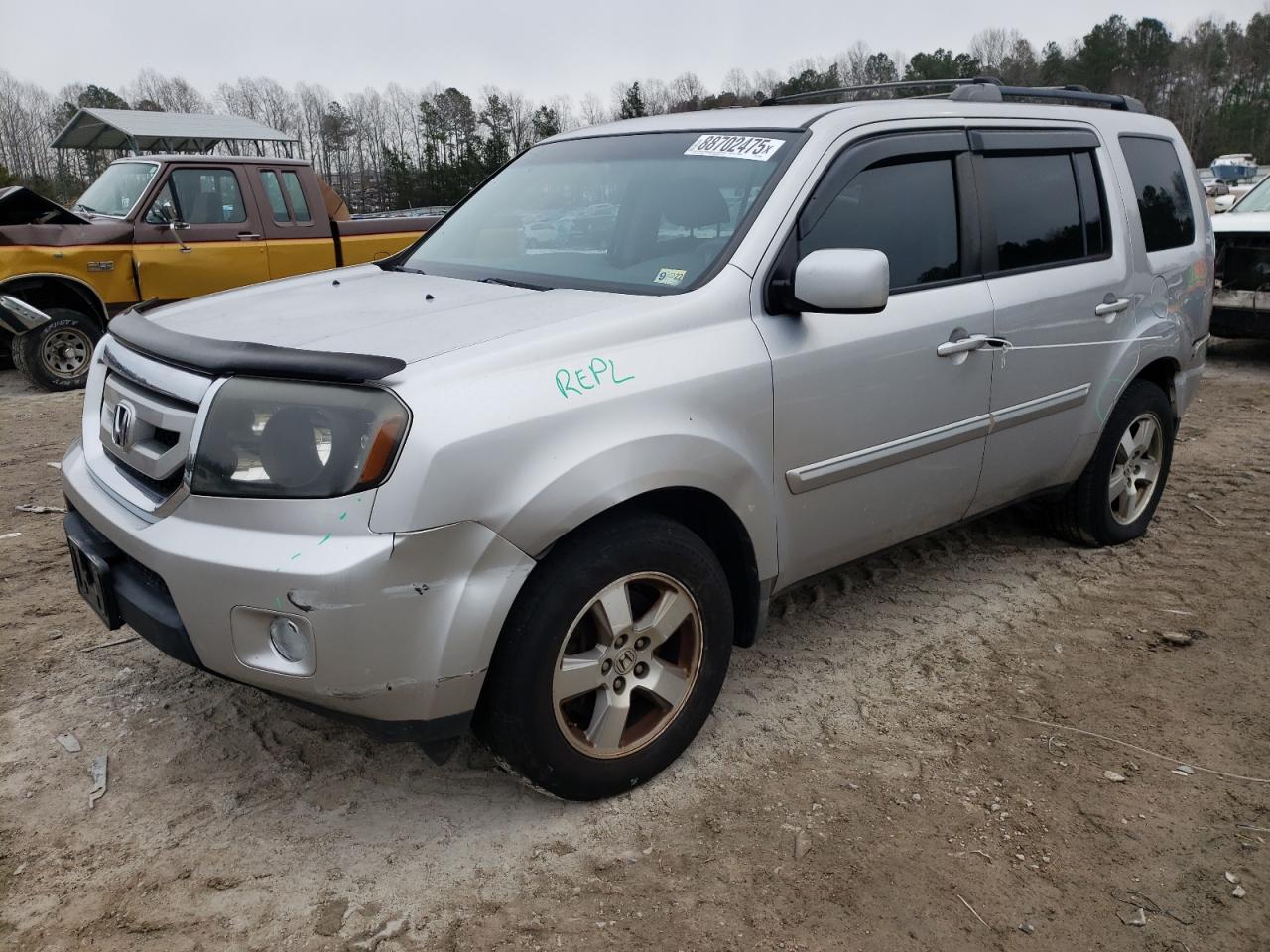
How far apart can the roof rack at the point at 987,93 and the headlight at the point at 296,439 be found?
251 centimetres

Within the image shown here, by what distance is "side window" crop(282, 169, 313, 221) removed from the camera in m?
9.88

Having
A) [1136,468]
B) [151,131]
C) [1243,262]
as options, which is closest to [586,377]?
[1136,468]

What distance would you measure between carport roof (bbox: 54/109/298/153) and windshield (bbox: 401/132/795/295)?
559 inches

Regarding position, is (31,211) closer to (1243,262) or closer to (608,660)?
(608,660)

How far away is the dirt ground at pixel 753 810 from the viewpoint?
→ 243cm

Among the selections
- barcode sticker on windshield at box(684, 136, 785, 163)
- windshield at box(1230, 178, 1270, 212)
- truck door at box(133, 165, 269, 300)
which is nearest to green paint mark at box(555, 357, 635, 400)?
barcode sticker on windshield at box(684, 136, 785, 163)

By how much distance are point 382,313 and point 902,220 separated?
170 centimetres

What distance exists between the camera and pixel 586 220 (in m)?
3.46

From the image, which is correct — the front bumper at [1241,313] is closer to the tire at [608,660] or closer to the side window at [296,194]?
the tire at [608,660]

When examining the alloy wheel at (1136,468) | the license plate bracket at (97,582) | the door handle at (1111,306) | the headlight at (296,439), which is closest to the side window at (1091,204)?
the door handle at (1111,306)

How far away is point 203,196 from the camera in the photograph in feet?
31.0

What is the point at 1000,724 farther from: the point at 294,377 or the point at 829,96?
the point at 829,96

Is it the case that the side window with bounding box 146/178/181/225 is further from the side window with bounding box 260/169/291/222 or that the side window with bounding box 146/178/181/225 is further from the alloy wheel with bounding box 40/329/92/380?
the alloy wheel with bounding box 40/329/92/380

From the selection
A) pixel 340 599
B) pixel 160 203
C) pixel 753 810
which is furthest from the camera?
pixel 160 203
